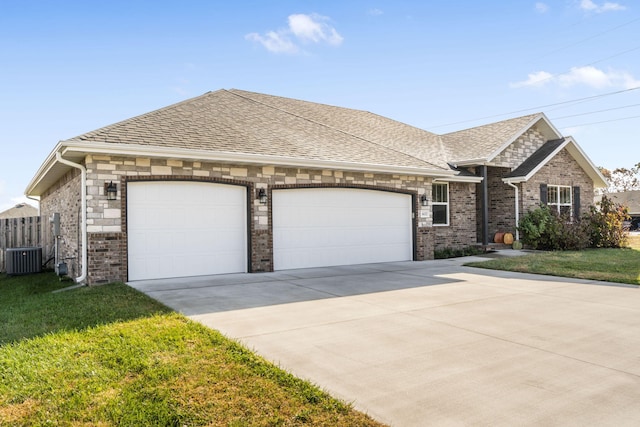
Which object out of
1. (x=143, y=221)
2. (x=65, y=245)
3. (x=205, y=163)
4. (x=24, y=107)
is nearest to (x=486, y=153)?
(x=205, y=163)

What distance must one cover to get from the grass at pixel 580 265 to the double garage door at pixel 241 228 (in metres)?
2.89

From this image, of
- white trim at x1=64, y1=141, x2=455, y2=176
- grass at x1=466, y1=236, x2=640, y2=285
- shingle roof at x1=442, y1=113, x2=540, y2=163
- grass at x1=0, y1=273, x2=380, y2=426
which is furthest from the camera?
shingle roof at x1=442, y1=113, x2=540, y2=163

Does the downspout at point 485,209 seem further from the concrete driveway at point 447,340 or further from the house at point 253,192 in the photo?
the concrete driveway at point 447,340

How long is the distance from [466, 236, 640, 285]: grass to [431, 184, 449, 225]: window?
3.26m

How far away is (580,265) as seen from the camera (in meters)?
12.5

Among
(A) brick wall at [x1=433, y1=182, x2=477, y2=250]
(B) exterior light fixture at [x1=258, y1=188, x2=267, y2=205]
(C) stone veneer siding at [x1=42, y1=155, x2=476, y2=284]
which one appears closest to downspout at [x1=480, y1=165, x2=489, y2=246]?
(A) brick wall at [x1=433, y1=182, x2=477, y2=250]

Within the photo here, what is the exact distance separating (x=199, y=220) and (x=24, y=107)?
30.6 feet

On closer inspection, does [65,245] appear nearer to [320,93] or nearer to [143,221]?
[143,221]

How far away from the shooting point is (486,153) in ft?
57.2

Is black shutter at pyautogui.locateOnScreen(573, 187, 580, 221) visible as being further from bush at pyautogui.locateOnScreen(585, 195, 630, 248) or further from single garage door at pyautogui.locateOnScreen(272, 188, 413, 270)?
single garage door at pyautogui.locateOnScreen(272, 188, 413, 270)

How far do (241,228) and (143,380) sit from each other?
7273 mm

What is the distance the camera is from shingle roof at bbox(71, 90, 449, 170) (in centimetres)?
1030

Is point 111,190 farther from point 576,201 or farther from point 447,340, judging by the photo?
point 576,201

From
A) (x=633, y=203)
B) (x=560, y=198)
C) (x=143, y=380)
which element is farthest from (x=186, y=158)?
(x=633, y=203)
